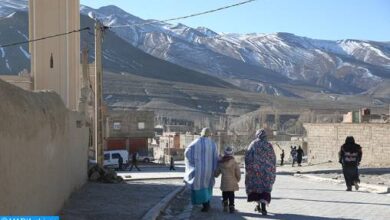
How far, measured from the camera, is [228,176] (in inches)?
480

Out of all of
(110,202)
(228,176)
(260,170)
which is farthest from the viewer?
(110,202)

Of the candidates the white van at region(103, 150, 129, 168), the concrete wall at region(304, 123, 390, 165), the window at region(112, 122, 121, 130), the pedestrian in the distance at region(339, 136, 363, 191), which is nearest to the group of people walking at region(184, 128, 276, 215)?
the pedestrian in the distance at region(339, 136, 363, 191)

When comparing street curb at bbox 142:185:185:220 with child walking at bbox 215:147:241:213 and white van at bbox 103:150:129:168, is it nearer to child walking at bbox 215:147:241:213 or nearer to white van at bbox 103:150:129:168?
child walking at bbox 215:147:241:213

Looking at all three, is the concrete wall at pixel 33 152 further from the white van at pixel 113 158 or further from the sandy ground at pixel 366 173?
the white van at pixel 113 158

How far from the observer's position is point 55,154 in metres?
10.2

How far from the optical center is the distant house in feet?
230

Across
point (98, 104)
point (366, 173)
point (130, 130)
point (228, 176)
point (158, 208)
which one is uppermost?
point (98, 104)

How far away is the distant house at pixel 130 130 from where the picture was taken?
70.2 metres

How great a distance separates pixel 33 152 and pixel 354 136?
117 feet

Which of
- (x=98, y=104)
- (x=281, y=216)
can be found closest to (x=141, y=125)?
(x=98, y=104)

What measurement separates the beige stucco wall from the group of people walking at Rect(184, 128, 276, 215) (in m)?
14.9

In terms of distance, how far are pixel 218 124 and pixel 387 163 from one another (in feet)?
319

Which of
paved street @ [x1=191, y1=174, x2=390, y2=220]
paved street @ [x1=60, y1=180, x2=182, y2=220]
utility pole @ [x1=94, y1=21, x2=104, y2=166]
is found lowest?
paved street @ [x1=191, y1=174, x2=390, y2=220]

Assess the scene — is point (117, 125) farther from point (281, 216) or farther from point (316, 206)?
point (281, 216)
